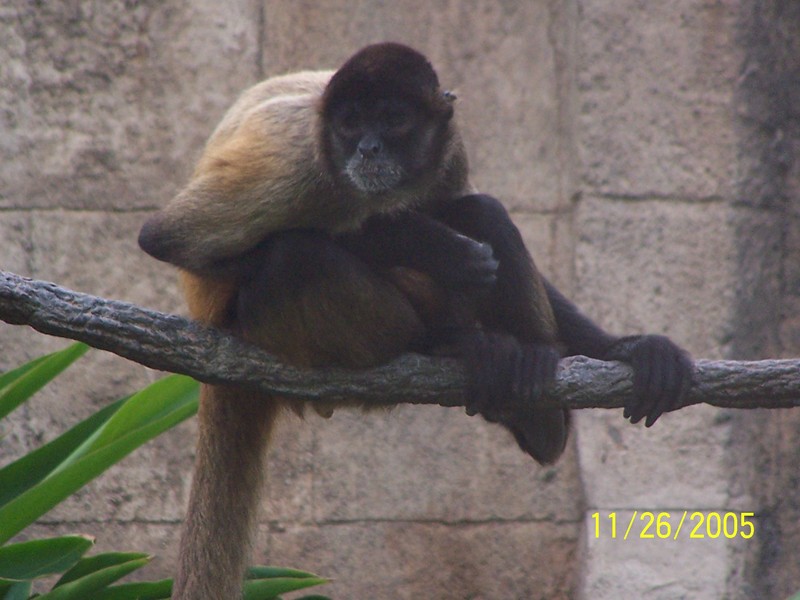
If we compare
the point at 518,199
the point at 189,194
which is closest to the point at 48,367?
the point at 189,194

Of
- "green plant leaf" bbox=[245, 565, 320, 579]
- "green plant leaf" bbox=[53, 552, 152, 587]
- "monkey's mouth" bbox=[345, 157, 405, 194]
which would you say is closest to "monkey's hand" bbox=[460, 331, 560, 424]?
"monkey's mouth" bbox=[345, 157, 405, 194]

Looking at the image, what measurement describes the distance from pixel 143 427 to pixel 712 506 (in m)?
2.81

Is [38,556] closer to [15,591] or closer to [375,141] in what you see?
[15,591]

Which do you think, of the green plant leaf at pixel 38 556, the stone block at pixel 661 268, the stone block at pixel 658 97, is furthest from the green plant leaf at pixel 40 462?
the stone block at pixel 658 97

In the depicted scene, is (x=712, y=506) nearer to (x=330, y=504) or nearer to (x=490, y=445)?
(x=490, y=445)

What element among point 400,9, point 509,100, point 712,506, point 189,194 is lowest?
point 712,506

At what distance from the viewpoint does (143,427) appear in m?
4.04

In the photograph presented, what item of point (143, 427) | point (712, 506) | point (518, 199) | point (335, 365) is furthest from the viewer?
point (518, 199)

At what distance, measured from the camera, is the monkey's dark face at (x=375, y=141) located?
345cm

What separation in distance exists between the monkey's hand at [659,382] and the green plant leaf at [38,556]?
1.97 m

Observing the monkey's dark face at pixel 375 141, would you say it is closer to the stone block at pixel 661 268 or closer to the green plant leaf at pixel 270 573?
the green plant leaf at pixel 270 573

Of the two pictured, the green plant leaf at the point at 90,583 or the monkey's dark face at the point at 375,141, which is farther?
the green plant leaf at the point at 90,583

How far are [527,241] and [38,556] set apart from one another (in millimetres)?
2872

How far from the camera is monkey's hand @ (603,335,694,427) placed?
11.0ft
